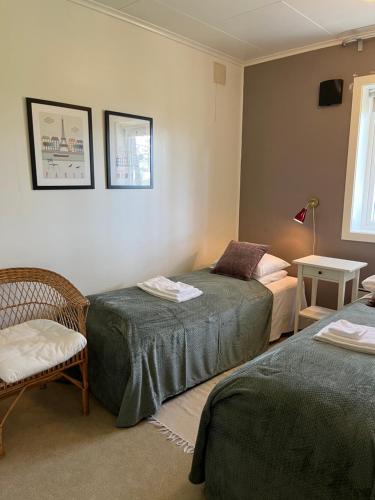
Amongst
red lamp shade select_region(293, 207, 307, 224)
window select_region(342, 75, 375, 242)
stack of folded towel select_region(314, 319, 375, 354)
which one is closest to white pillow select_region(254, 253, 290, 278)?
red lamp shade select_region(293, 207, 307, 224)

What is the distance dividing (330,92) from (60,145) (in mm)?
2185

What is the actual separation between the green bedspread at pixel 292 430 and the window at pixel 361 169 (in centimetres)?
169

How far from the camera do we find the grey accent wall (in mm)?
3027

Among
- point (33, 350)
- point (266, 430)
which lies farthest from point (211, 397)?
point (33, 350)

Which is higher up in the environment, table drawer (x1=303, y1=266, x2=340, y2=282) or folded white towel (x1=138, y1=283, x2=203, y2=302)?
table drawer (x1=303, y1=266, x2=340, y2=282)

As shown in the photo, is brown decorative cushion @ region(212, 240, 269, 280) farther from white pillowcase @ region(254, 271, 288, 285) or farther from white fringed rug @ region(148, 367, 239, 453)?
white fringed rug @ region(148, 367, 239, 453)

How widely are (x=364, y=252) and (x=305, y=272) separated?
1.80 feet

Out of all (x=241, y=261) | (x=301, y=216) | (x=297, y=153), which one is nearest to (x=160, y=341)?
(x=241, y=261)

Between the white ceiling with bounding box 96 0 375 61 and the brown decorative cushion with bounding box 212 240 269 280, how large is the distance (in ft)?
5.58

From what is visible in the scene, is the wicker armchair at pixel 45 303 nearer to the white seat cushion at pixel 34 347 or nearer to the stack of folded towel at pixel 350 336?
the white seat cushion at pixel 34 347

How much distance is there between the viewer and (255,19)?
2631 mm

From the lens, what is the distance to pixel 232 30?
9.29ft

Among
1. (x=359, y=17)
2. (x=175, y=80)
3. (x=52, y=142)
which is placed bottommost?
(x=52, y=142)

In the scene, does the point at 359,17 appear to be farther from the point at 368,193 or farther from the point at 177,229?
the point at 177,229
